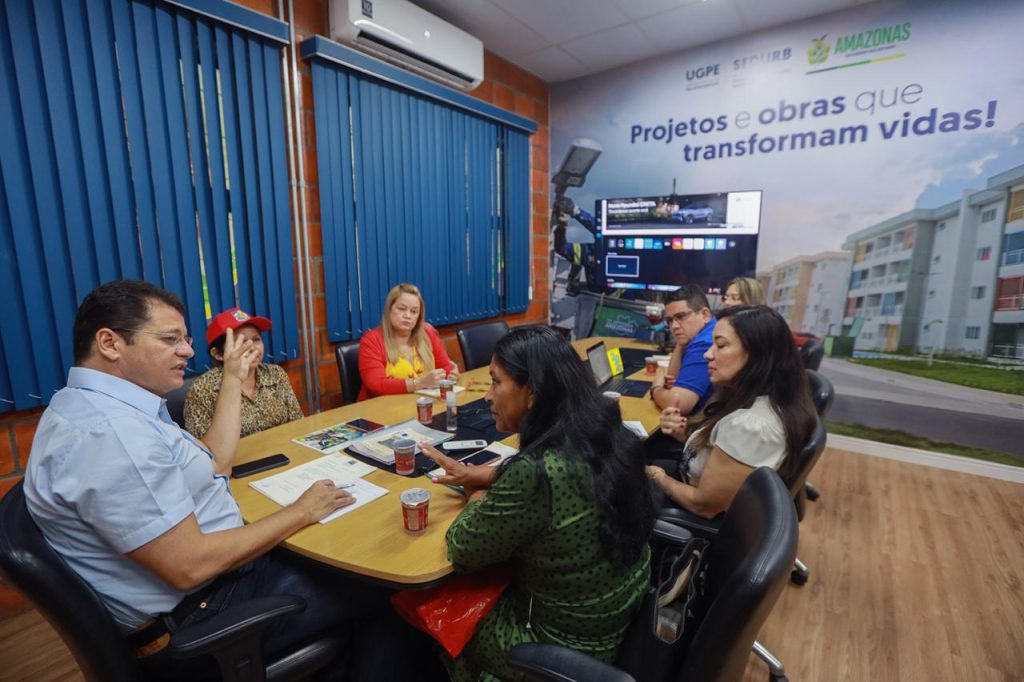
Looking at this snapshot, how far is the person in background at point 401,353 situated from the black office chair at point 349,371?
0.04 meters

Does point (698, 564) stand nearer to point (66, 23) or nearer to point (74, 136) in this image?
point (74, 136)

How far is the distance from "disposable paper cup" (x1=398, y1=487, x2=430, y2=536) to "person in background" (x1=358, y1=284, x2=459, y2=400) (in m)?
1.26

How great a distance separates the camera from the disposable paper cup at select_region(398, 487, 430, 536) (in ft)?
3.97

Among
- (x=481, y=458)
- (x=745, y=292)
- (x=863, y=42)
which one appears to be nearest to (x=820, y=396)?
(x=745, y=292)

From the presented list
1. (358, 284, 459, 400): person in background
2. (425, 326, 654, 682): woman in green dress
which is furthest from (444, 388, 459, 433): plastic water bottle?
(425, 326, 654, 682): woman in green dress

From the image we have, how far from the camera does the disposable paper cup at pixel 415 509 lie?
1211 mm

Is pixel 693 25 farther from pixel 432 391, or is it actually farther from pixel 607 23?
pixel 432 391

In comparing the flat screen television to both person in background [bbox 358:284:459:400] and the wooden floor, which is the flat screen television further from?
person in background [bbox 358:284:459:400]

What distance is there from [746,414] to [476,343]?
208 cm

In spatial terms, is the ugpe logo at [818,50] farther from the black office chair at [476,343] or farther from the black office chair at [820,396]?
the black office chair at [476,343]

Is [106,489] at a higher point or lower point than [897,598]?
higher

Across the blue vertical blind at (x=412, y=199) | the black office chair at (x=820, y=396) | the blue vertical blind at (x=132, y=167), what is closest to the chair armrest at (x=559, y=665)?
the black office chair at (x=820, y=396)

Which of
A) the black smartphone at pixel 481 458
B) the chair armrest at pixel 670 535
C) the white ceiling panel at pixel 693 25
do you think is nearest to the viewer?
the chair armrest at pixel 670 535

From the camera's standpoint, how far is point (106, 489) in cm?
95
